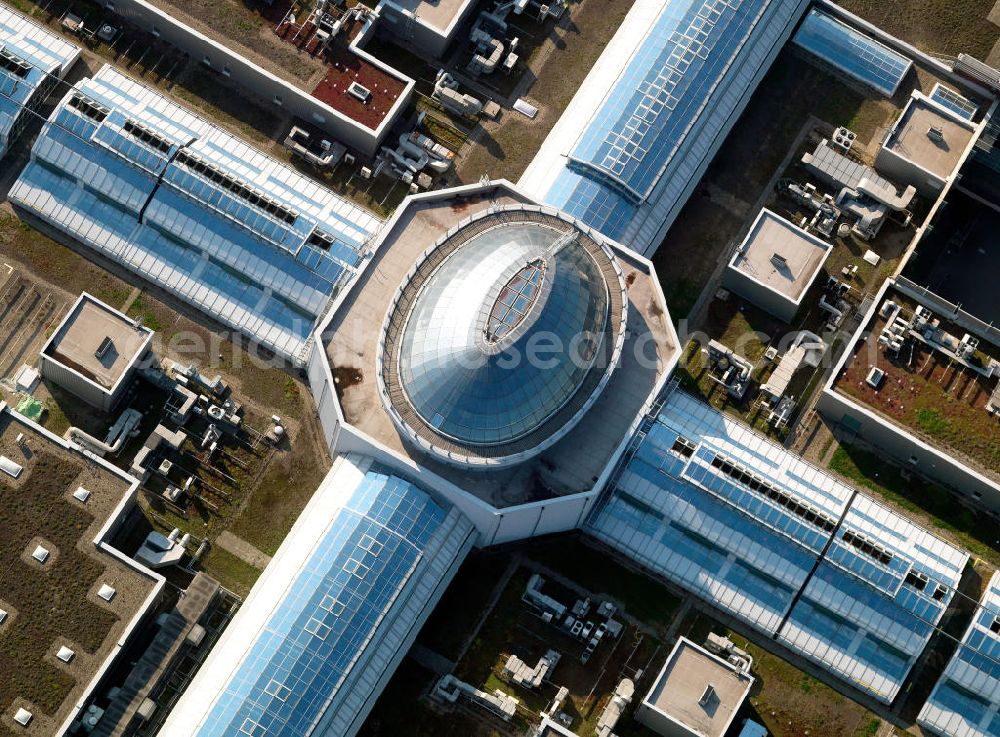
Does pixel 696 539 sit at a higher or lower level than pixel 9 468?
higher

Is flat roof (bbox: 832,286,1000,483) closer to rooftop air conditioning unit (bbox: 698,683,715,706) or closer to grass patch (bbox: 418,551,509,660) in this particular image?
rooftop air conditioning unit (bbox: 698,683,715,706)

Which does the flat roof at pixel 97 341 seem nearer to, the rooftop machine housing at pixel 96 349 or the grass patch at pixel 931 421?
the rooftop machine housing at pixel 96 349

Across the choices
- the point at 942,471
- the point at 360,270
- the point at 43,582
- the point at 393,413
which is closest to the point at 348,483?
the point at 393,413

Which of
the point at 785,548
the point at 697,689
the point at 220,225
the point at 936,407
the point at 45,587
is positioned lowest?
the point at 45,587

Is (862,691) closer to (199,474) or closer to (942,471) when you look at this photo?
(942,471)

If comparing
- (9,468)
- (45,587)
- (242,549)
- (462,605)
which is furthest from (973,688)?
(9,468)

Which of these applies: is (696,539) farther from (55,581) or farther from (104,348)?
(55,581)

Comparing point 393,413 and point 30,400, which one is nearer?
point 393,413
